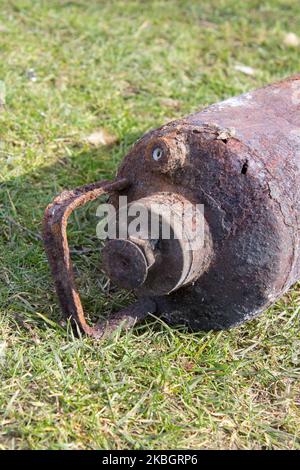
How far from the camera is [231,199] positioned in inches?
93.7

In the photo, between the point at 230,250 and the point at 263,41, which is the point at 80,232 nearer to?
the point at 230,250

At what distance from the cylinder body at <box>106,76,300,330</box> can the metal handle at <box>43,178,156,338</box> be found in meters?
0.10

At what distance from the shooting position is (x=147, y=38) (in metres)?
4.88

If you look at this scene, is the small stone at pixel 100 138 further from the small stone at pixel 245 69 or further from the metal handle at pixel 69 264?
the metal handle at pixel 69 264

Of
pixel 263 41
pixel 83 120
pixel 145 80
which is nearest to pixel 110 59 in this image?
pixel 145 80

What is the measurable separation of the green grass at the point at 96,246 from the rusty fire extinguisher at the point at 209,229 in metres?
0.15

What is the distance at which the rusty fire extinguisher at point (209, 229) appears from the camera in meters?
2.34

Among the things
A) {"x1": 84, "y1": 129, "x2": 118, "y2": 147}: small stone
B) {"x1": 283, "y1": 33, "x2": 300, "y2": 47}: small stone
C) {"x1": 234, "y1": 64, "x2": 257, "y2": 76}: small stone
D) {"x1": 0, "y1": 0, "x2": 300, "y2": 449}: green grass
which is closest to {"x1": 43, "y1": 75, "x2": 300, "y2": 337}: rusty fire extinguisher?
{"x1": 0, "y1": 0, "x2": 300, "y2": 449}: green grass

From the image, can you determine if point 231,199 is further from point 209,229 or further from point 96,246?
point 96,246

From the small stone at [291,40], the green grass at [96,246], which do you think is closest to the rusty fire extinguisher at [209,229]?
the green grass at [96,246]

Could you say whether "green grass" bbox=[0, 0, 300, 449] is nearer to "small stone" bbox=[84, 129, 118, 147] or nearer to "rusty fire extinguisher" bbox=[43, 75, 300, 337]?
"small stone" bbox=[84, 129, 118, 147]

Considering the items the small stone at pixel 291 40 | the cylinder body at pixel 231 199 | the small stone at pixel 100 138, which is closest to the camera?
the cylinder body at pixel 231 199

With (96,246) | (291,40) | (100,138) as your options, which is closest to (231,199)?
(96,246)
